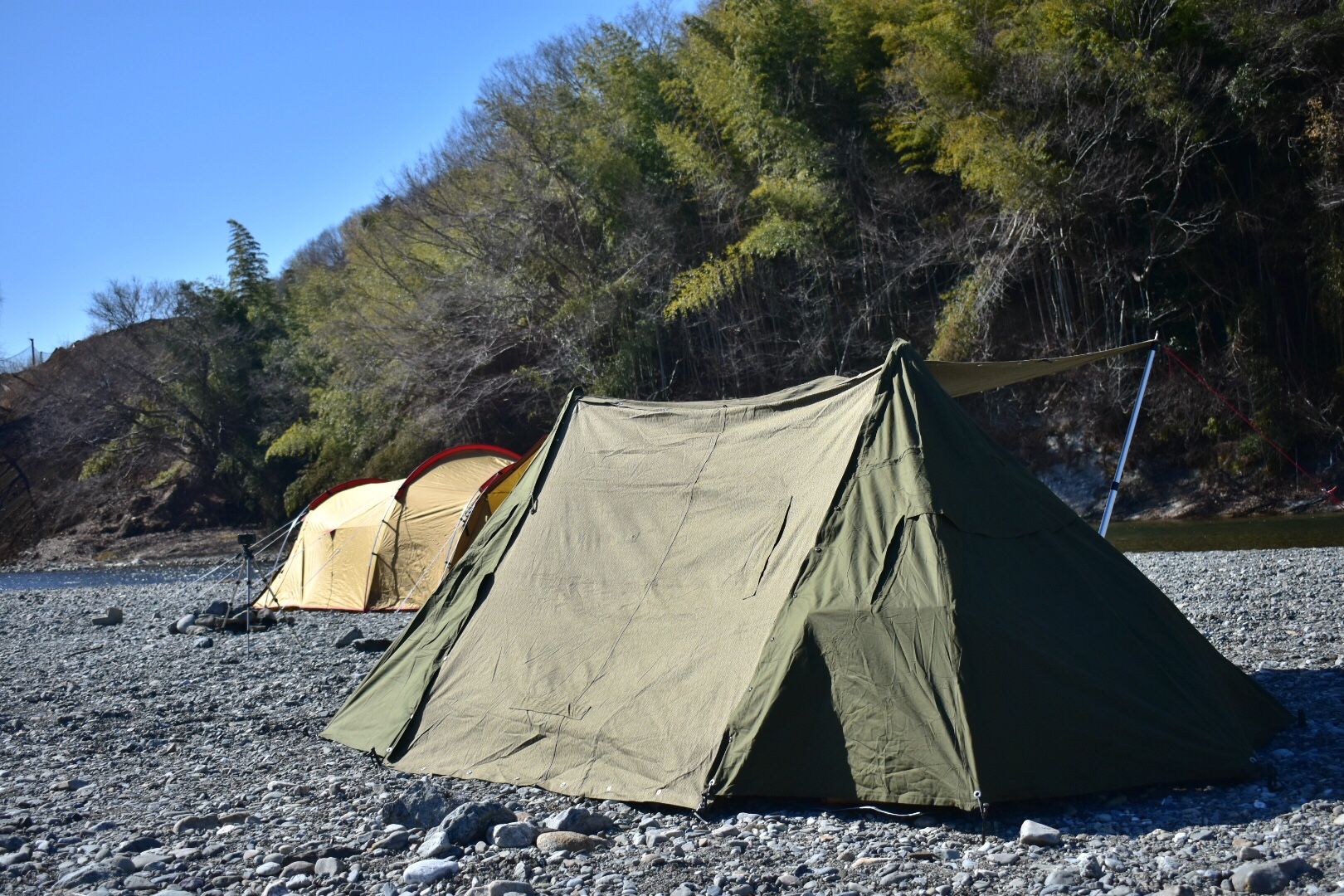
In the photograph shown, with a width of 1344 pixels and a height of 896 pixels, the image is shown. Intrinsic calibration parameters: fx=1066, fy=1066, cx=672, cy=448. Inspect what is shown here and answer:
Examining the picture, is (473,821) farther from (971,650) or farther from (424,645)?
(971,650)

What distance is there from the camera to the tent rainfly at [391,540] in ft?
40.6

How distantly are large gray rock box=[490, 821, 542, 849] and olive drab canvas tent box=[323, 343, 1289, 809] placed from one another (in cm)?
46

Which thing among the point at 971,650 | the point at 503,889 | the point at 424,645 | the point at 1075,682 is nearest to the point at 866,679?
the point at 971,650

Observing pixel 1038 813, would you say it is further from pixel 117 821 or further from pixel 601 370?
pixel 601 370

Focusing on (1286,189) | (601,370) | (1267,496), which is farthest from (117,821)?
(601,370)

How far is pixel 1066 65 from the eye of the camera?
1750 cm

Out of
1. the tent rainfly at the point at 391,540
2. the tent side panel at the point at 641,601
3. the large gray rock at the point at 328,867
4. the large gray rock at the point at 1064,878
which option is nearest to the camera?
the large gray rock at the point at 1064,878

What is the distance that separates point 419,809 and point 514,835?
537mm

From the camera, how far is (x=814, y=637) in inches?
164

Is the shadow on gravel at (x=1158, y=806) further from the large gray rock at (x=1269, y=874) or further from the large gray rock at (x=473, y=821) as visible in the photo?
the large gray rock at (x=473, y=821)

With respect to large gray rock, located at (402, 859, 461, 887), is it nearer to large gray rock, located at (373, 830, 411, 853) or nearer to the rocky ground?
the rocky ground

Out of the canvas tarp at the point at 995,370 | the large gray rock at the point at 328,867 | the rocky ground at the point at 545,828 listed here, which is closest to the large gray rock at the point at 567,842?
the rocky ground at the point at 545,828

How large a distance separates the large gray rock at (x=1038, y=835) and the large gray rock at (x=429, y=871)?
195 cm

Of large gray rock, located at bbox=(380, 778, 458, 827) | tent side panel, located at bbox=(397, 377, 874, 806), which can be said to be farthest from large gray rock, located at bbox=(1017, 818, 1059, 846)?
large gray rock, located at bbox=(380, 778, 458, 827)
